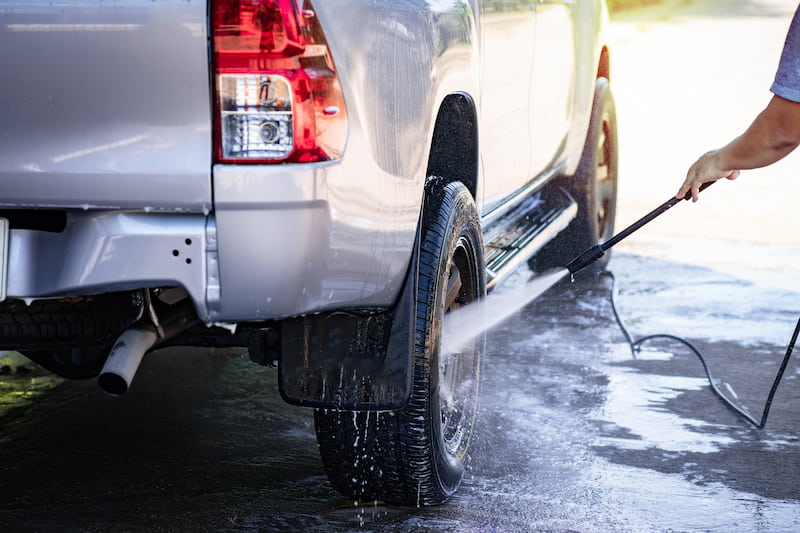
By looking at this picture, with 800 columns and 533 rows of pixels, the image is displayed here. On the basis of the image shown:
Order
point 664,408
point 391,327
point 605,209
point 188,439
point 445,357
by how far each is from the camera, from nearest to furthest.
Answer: point 391,327 < point 445,357 < point 188,439 < point 664,408 < point 605,209

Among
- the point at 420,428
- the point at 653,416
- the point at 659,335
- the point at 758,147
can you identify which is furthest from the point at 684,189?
the point at 659,335

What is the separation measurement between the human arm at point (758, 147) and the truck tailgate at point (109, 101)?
136cm

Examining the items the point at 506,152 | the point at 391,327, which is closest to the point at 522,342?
the point at 506,152

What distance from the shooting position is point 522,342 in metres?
5.39

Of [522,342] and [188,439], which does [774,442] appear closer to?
[522,342]

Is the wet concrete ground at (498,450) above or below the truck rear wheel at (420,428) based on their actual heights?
below

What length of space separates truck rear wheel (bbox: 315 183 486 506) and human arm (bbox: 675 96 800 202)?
686 mm

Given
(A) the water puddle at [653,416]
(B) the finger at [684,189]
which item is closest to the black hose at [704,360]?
(A) the water puddle at [653,416]

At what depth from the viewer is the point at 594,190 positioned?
623cm

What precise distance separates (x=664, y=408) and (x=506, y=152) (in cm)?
117

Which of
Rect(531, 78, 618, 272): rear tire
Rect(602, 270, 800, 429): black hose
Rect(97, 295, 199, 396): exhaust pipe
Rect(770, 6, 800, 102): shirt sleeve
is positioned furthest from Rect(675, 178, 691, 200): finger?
Rect(531, 78, 618, 272): rear tire

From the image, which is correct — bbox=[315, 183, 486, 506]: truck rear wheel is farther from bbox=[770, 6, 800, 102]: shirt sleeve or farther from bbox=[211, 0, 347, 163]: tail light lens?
bbox=[770, 6, 800, 102]: shirt sleeve

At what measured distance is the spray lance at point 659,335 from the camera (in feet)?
11.8

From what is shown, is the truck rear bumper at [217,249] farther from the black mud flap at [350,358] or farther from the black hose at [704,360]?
the black hose at [704,360]
